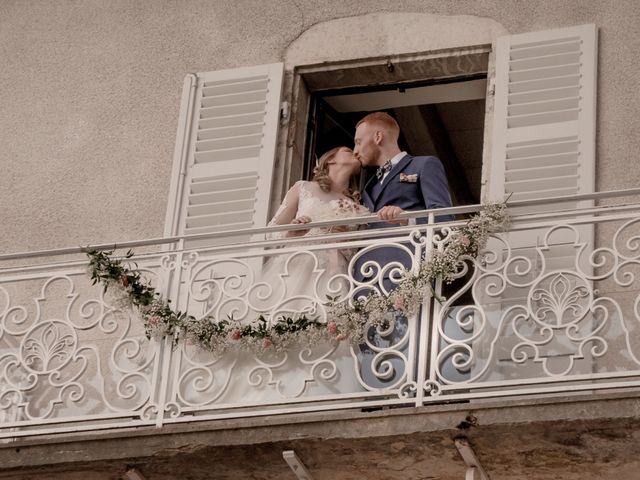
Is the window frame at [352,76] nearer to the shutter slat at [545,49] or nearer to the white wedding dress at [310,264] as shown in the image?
the shutter slat at [545,49]

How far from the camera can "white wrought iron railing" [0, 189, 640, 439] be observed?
7828 millimetres

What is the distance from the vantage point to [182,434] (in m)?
8.02

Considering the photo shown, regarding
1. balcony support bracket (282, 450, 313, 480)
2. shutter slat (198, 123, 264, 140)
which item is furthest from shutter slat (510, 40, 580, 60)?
balcony support bracket (282, 450, 313, 480)

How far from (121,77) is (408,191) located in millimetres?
2841

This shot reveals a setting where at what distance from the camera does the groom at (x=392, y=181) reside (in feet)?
27.6

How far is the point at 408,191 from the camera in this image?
8695 mm

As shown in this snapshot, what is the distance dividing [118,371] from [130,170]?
2184mm

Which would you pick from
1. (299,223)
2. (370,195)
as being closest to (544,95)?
(370,195)

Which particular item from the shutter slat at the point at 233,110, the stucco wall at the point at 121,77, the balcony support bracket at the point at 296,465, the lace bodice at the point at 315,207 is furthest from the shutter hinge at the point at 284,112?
the balcony support bracket at the point at 296,465

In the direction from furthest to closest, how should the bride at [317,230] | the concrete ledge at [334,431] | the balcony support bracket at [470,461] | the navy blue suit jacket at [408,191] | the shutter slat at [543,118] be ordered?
the shutter slat at [543,118]
the navy blue suit jacket at [408,191]
the bride at [317,230]
the balcony support bracket at [470,461]
the concrete ledge at [334,431]

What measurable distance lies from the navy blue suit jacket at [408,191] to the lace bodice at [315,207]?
118 mm

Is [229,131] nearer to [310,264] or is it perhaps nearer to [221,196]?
[221,196]

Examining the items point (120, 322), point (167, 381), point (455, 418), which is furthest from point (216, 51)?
point (455, 418)

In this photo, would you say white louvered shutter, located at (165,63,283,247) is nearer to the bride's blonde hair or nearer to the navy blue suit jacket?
the bride's blonde hair
